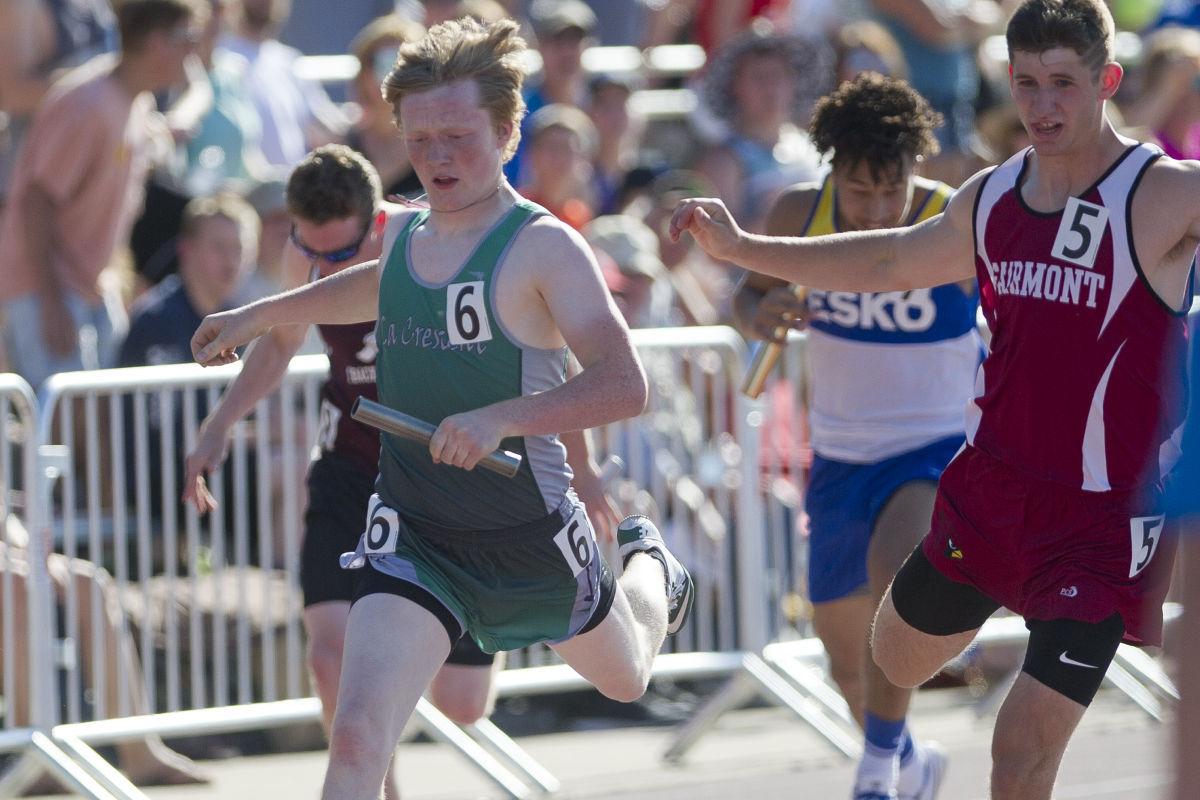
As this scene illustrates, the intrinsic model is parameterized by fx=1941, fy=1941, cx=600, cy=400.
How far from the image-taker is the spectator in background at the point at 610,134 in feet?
35.0

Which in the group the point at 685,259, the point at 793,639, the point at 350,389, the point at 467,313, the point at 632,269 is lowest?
the point at 793,639

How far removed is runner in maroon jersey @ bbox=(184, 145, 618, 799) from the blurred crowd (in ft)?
7.49

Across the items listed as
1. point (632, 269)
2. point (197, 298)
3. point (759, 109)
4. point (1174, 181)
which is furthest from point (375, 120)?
point (1174, 181)

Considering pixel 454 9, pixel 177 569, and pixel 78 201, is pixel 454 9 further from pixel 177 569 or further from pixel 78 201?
pixel 177 569

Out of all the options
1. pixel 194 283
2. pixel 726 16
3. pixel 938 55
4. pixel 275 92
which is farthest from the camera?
pixel 726 16

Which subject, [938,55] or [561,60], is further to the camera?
[938,55]

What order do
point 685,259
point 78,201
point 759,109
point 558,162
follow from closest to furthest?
1. point 78,201
2. point 558,162
3. point 685,259
4. point 759,109

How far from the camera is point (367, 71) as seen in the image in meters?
9.62

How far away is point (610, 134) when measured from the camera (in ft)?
35.6

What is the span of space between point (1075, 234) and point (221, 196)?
16.5 feet

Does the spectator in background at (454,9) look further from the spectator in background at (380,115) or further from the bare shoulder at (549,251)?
the bare shoulder at (549,251)

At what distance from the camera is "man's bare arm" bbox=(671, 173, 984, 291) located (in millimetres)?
4961

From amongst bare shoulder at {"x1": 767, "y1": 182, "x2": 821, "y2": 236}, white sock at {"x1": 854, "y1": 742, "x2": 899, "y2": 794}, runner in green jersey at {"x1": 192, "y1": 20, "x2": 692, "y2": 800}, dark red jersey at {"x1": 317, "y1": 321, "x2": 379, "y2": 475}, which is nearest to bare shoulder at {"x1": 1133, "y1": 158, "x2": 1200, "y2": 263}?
runner in green jersey at {"x1": 192, "y1": 20, "x2": 692, "y2": 800}

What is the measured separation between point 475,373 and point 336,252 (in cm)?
139
